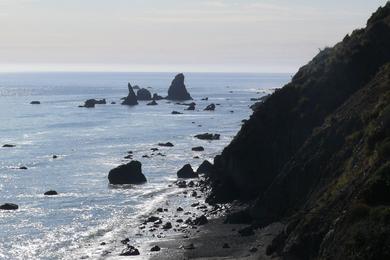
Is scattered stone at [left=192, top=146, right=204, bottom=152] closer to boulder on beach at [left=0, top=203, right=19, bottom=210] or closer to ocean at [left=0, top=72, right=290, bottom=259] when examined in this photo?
ocean at [left=0, top=72, right=290, bottom=259]

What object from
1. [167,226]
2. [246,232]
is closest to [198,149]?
[167,226]

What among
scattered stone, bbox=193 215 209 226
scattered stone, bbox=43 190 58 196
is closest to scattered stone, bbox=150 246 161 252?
scattered stone, bbox=193 215 209 226

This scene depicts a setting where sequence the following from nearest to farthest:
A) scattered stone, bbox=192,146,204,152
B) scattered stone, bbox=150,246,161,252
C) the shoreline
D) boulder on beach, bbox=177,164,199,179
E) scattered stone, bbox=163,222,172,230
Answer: the shoreline, scattered stone, bbox=150,246,161,252, scattered stone, bbox=163,222,172,230, boulder on beach, bbox=177,164,199,179, scattered stone, bbox=192,146,204,152

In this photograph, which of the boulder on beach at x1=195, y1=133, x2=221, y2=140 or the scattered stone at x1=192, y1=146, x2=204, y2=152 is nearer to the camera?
the scattered stone at x1=192, y1=146, x2=204, y2=152

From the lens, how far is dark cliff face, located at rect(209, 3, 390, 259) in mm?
36219

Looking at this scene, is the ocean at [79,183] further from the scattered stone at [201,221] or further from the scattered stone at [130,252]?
the scattered stone at [201,221]

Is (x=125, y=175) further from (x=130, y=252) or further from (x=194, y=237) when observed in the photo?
(x=130, y=252)

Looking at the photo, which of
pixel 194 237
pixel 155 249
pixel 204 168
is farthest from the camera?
pixel 204 168

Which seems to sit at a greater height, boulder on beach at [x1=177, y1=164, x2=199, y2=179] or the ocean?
boulder on beach at [x1=177, y1=164, x2=199, y2=179]

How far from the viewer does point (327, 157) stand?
64875 mm

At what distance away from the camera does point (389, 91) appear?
5547 cm

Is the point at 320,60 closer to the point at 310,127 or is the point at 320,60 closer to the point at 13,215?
Answer: the point at 310,127

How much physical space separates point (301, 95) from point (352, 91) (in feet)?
29.0

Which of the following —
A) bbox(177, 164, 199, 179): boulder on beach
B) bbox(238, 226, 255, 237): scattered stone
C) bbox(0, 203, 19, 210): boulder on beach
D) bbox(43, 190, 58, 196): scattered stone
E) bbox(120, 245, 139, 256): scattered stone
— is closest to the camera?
bbox(120, 245, 139, 256): scattered stone
